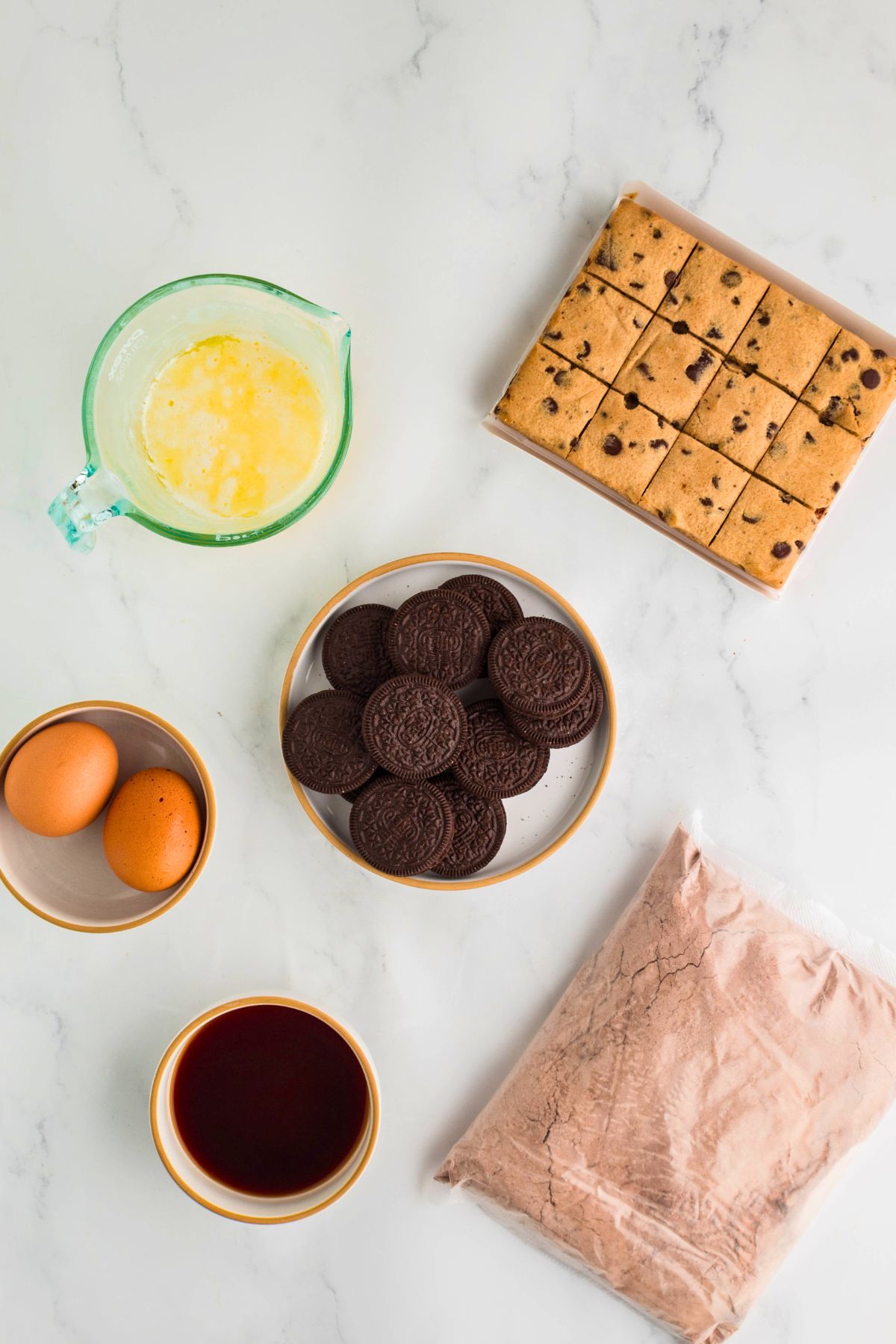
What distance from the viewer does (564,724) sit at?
1.59m

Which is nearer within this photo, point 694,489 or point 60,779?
point 60,779

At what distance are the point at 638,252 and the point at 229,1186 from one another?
192 cm

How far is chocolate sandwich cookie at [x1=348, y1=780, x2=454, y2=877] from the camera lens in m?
1.58

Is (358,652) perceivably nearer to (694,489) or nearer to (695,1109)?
(694,489)

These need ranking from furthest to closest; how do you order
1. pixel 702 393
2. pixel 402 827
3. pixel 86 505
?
pixel 702 393 → pixel 402 827 → pixel 86 505

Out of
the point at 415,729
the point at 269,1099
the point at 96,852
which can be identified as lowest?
the point at 269,1099

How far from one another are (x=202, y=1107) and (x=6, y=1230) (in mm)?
533

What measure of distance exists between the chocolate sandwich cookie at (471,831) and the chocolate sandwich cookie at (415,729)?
0.10 meters

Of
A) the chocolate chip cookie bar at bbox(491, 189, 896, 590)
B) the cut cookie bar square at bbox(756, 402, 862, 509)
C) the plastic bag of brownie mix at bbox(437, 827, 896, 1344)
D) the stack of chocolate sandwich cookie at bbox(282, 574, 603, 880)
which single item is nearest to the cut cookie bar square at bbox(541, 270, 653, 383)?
the chocolate chip cookie bar at bbox(491, 189, 896, 590)

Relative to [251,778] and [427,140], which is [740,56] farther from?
[251,778]

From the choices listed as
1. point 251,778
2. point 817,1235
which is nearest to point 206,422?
point 251,778

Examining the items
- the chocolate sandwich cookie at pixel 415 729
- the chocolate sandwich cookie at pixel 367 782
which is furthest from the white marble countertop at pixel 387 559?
the chocolate sandwich cookie at pixel 415 729

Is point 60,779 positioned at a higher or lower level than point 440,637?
lower

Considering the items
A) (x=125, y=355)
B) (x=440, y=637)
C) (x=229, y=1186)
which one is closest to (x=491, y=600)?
(x=440, y=637)
